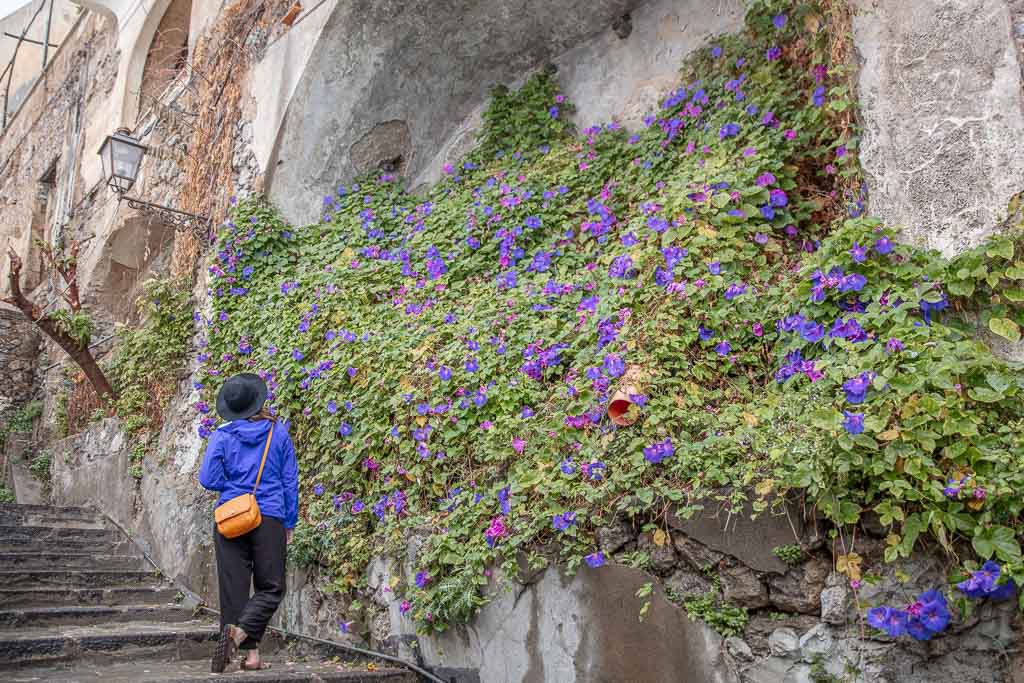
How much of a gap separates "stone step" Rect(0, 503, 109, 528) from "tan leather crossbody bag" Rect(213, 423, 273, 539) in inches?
128

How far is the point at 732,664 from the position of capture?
8.75ft

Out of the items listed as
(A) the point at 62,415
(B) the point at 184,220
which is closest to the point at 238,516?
(B) the point at 184,220

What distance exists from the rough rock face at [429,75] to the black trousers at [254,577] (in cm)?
373

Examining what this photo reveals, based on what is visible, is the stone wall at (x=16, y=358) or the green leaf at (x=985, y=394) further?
the stone wall at (x=16, y=358)

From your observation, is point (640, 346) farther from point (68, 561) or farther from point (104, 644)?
point (68, 561)

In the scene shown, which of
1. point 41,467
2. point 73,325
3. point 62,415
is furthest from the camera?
point 41,467

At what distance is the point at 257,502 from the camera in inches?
140

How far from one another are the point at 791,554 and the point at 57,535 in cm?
534

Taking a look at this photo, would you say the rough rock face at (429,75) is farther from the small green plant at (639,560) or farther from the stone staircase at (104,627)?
the small green plant at (639,560)

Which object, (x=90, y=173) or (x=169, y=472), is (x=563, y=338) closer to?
(x=169, y=472)

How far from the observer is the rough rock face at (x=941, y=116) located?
3.13 m

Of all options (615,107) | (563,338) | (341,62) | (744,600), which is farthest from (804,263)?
(341,62)

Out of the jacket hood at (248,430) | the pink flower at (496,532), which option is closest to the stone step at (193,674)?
the pink flower at (496,532)

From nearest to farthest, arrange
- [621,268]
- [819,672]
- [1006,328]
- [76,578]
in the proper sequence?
A: 1. [819,672]
2. [1006,328]
3. [621,268]
4. [76,578]
